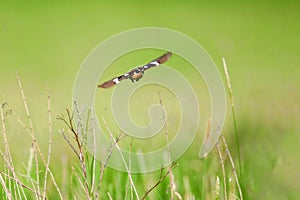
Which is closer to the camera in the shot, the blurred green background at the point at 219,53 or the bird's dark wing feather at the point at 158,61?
the bird's dark wing feather at the point at 158,61

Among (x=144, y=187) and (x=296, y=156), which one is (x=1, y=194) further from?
(x=296, y=156)

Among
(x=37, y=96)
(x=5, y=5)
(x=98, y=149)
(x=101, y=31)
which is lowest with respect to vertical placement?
(x=98, y=149)

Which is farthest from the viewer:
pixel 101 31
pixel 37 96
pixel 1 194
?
pixel 101 31

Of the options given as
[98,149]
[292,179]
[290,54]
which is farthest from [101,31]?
[292,179]

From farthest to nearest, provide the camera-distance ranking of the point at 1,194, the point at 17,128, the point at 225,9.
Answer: the point at 225,9 < the point at 17,128 < the point at 1,194

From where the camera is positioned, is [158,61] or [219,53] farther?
[219,53]

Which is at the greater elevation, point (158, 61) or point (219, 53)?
point (219, 53)

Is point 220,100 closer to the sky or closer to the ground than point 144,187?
closer to the sky

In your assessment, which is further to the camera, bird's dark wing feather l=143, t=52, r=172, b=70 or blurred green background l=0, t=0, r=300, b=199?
blurred green background l=0, t=0, r=300, b=199
